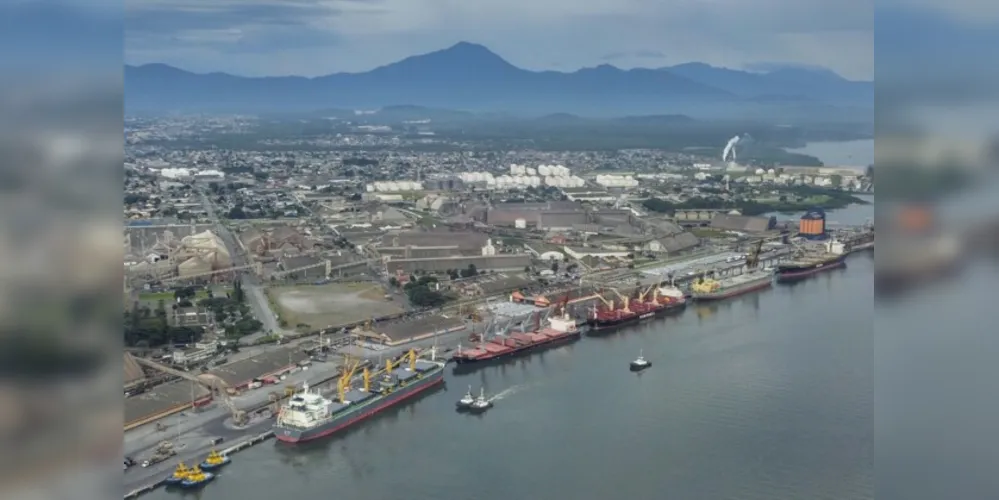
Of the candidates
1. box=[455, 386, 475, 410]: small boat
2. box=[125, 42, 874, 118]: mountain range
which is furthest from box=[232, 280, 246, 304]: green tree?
box=[125, 42, 874, 118]: mountain range

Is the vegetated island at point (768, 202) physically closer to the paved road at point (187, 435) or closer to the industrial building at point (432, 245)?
the industrial building at point (432, 245)

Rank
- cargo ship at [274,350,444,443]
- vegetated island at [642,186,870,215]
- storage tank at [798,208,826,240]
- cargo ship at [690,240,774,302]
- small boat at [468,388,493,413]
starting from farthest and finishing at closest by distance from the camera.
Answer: vegetated island at [642,186,870,215] < storage tank at [798,208,826,240] < cargo ship at [690,240,774,302] < small boat at [468,388,493,413] < cargo ship at [274,350,444,443]

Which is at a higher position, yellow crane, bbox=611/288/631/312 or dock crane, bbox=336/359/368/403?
yellow crane, bbox=611/288/631/312

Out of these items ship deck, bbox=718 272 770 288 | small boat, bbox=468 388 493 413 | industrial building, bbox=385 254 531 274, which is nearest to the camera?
small boat, bbox=468 388 493 413

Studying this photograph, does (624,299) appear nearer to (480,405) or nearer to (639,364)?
(639,364)

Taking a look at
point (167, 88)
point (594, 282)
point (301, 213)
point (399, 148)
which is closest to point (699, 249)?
point (594, 282)

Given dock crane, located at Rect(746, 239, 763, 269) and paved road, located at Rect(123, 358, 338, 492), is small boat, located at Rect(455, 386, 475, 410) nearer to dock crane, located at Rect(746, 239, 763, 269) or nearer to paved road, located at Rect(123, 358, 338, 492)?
paved road, located at Rect(123, 358, 338, 492)

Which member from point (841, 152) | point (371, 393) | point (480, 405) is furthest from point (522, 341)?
point (841, 152)
